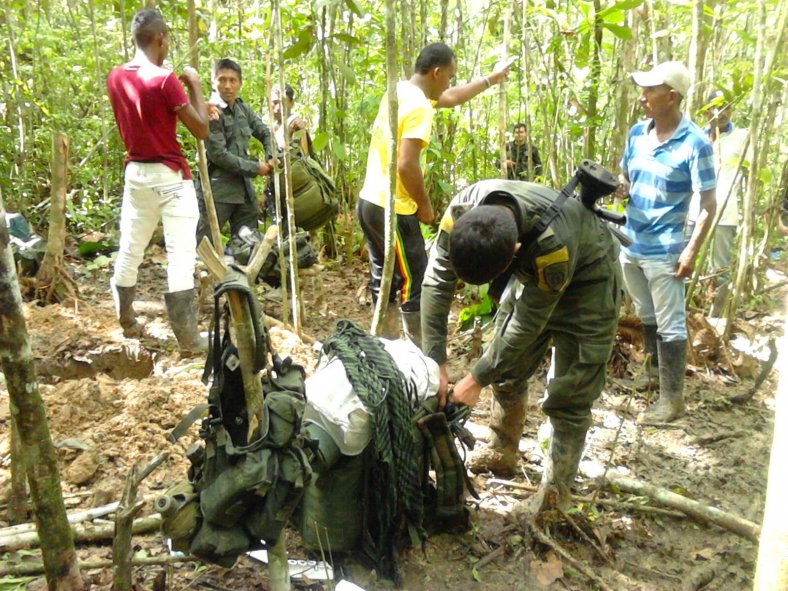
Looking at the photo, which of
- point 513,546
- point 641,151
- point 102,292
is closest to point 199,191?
point 102,292

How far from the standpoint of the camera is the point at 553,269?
2408mm

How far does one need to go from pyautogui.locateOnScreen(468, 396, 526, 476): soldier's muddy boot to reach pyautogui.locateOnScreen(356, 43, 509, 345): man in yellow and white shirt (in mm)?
1172

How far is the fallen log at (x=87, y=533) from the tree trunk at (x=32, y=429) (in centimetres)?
46

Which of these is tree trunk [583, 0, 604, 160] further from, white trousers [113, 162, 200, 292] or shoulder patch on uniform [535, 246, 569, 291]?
white trousers [113, 162, 200, 292]

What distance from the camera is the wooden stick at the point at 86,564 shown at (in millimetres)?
2141

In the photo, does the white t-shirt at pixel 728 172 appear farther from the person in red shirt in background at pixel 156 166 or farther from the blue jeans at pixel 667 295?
the person in red shirt in background at pixel 156 166

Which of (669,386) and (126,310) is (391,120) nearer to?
(669,386)

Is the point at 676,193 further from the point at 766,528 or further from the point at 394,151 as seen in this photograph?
the point at 766,528

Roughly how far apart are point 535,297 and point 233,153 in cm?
352

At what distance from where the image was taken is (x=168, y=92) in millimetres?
3971

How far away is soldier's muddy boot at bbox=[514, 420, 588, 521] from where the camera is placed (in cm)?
294

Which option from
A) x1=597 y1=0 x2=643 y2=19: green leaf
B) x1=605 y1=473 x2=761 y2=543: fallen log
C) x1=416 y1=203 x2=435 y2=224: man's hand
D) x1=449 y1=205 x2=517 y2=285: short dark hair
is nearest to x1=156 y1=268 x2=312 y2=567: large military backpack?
x1=449 y1=205 x2=517 y2=285: short dark hair

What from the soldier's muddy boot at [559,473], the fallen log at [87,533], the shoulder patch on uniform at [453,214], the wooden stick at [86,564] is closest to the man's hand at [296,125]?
the shoulder patch on uniform at [453,214]

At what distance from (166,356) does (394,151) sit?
8.10 ft
